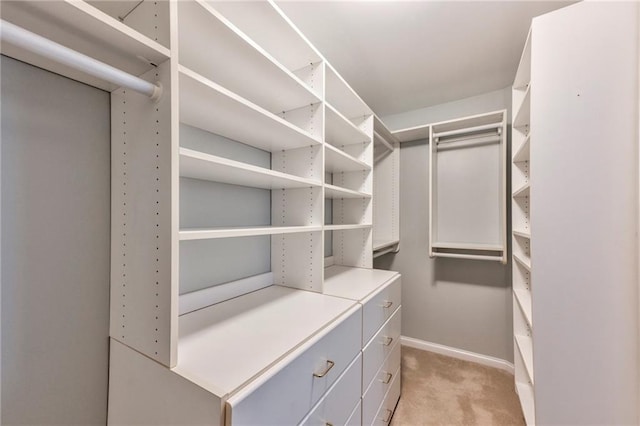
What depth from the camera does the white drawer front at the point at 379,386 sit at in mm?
1286

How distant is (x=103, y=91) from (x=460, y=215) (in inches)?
102

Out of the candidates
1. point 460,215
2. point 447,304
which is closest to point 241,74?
point 460,215

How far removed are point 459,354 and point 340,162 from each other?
2124mm

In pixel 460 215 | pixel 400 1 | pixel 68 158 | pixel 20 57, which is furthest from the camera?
pixel 460 215

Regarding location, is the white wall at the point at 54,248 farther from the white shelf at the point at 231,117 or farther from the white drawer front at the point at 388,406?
the white drawer front at the point at 388,406

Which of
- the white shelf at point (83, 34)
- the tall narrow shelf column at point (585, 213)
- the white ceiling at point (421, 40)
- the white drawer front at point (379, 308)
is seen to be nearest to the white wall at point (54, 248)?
the white shelf at point (83, 34)

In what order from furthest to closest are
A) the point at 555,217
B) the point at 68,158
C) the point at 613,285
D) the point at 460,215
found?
the point at 460,215 < the point at 555,217 < the point at 613,285 < the point at 68,158

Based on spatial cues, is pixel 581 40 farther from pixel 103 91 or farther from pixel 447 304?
pixel 447 304

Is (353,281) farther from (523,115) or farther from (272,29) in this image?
(523,115)

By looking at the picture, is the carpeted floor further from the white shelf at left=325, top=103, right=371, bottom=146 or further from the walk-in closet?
the white shelf at left=325, top=103, right=371, bottom=146

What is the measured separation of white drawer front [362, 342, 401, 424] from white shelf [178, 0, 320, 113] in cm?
A: 155

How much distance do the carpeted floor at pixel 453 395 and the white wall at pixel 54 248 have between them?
5.73ft

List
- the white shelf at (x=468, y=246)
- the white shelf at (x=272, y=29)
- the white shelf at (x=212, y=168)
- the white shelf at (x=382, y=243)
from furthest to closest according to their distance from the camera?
the white shelf at (x=382, y=243) < the white shelf at (x=468, y=246) < the white shelf at (x=272, y=29) < the white shelf at (x=212, y=168)

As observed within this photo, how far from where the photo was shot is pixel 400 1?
1337mm
